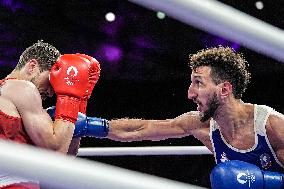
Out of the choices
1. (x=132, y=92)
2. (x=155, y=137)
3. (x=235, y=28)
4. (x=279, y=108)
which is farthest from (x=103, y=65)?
(x=235, y=28)

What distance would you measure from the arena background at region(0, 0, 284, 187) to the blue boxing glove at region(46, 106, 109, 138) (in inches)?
112

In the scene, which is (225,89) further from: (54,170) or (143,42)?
(143,42)

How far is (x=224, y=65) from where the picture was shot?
173 centimetres

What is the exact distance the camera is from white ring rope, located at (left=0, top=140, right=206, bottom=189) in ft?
0.90

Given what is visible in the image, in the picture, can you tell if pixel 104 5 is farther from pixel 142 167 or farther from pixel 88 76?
pixel 88 76

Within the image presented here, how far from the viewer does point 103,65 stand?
5426 millimetres

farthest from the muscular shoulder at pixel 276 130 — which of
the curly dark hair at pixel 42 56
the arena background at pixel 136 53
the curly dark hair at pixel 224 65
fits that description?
the arena background at pixel 136 53

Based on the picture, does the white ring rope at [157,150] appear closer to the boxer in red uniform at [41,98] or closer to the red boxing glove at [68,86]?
the boxer in red uniform at [41,98]

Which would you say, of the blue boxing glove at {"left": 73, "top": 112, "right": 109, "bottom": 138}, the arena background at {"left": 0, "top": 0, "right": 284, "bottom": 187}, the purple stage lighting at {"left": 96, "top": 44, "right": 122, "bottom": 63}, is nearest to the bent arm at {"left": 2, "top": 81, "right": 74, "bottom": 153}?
the blue boxing glove at {"left": 73, "top": 112, "right": 109, "bottom": 138}

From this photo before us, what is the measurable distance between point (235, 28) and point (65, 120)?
3.52 feet

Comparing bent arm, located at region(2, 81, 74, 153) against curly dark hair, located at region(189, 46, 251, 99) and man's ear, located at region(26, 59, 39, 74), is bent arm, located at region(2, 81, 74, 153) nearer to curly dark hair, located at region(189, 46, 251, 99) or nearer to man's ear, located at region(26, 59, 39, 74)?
man's ear, located at region(26, 59, 39, 74)

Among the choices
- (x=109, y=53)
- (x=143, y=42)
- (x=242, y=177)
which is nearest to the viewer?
(x=242, y=177)

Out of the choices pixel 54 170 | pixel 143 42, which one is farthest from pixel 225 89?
pixel 143 42

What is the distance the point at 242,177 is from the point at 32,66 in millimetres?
Answer: 783
